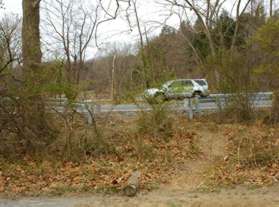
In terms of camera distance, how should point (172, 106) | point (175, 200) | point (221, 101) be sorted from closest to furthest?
point (175, 200) → point (172, 106) → point (221, 101)

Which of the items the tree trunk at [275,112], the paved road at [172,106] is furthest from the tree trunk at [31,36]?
the tree trunk at [275,112]

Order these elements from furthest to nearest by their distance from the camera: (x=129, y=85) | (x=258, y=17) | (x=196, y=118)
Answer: (x=258, y=17), (x=196, y=118), (x=129, y=85)

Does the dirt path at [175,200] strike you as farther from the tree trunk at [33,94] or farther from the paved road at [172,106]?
the paved road at [172,106]

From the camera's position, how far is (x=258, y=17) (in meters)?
33.3

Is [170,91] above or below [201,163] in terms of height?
above

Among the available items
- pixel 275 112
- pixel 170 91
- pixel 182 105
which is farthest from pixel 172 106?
pixel 275 112

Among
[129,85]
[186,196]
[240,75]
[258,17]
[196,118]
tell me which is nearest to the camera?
[186,196]

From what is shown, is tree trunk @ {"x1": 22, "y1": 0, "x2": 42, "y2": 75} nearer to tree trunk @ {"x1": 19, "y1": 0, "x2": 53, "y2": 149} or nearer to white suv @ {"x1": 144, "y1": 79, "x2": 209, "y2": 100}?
tree trunk @ {"x1": 19, "y1": 0, "x2": 53, "y2": 149}

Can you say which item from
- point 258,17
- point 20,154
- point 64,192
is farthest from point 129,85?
point 258,17

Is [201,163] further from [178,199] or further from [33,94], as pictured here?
[33,94]

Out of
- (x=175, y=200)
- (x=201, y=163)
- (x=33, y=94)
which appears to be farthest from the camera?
(x=201, y=163)

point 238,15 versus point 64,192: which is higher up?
point 238,15

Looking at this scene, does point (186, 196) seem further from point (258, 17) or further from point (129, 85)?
point (258, 17)

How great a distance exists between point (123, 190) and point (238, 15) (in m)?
25.5
